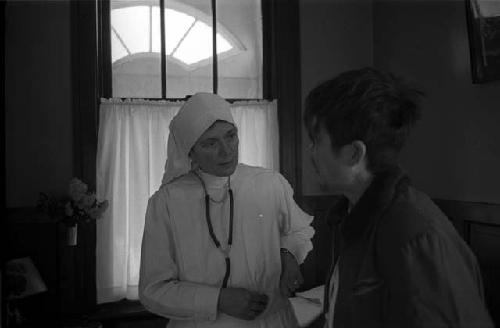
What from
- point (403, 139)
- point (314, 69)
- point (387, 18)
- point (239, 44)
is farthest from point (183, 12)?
point (403, 139)

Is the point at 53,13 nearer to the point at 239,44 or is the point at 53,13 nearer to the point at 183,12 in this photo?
the point at 183,12

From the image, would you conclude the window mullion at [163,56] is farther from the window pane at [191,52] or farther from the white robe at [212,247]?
the white robe at [212,247]

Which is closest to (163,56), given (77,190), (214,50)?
(214,50)

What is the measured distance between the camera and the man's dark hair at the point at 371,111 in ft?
2.99

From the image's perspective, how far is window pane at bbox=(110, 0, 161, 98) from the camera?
3.15 m

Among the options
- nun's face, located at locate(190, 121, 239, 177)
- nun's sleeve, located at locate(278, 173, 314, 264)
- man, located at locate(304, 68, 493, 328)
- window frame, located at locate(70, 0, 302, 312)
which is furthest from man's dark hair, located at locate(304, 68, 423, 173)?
window frame, located at locate(70, 0, 302, 312)

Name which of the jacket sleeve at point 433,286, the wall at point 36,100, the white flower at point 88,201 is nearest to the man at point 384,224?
the jacket sleeve at point 433,286

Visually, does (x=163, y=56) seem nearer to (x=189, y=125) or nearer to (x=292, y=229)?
(x=189, y=125)

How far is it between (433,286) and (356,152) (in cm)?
31

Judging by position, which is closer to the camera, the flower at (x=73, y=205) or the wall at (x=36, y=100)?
the flower at (x=73, y=205)

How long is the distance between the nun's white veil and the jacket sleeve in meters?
1.01

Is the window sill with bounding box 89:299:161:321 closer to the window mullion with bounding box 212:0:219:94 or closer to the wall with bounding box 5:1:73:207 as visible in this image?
the wall with bounding box 5:1:73:207

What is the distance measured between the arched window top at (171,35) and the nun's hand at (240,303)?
7.04 feet

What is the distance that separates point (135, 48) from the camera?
3.19 meters
